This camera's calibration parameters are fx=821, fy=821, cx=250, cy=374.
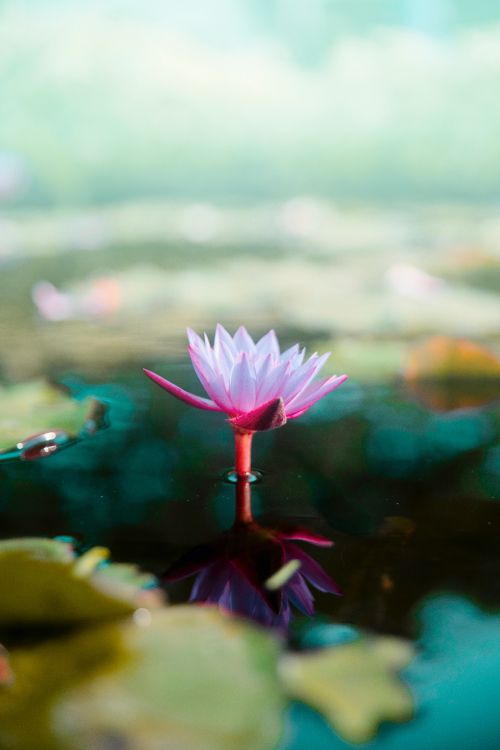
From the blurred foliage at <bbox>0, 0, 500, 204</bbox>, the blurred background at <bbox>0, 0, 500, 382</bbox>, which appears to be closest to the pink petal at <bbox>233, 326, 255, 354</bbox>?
the blurred background at <bbox>0, 0, 500, 382</bbox>

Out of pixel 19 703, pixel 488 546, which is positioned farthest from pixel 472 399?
pixel 19 703

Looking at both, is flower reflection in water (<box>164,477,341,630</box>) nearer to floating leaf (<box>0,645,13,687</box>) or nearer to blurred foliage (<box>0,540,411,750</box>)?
blurred foliage (<box>0,540,411,750</box>)

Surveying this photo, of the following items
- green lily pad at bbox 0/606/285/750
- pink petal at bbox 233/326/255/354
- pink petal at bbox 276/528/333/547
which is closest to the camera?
green lily pad at bbox 0/606/285/750

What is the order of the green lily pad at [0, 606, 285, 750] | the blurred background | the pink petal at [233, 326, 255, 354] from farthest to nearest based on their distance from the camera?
the blurred background, the pink petal at [233, 326, 255, 354], the green lily pad at [0, 606, 285, 750]

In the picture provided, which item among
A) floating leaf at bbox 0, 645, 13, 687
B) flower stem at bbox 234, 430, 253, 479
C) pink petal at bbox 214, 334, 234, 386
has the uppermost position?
pink petal at bbox 214, 334, 234, 386

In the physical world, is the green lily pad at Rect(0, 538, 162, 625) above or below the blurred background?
below

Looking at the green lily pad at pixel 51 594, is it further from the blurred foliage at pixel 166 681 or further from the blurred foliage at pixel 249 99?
the blurred foliage at pixel 249 99

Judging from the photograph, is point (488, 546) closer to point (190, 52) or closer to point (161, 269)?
point (161, 269)

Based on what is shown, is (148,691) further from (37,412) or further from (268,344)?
(37,412)
